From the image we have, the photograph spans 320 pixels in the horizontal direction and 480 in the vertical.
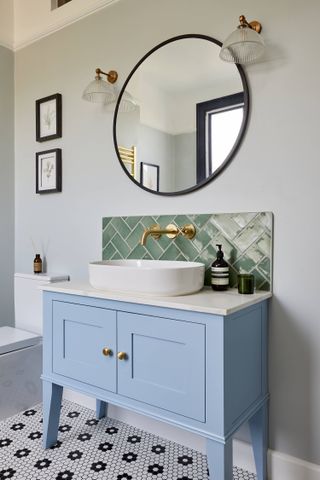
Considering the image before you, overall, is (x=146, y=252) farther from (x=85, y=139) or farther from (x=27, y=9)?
(x=27, y=9)

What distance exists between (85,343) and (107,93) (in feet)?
4.32

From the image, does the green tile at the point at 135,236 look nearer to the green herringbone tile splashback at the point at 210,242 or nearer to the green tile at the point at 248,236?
the green herringbone tile splashback at the point at 210,242

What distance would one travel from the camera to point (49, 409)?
1765 mm

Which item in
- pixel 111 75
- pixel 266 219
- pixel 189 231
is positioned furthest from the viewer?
pixel 111 75

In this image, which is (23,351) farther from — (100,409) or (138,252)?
(138,252)

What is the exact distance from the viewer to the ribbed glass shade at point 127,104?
6.61 feet

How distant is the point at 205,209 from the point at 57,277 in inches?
41.9

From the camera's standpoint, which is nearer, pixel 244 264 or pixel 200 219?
pixel 244 264

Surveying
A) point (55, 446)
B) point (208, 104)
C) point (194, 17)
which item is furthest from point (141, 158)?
point (55, 446)

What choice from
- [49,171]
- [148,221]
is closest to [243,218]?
[148,221]

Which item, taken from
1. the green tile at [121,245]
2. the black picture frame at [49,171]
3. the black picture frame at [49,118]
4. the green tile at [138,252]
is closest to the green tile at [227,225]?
the green tile at [138,252]

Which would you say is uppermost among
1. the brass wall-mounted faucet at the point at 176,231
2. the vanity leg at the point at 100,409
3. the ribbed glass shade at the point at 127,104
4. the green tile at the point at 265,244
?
the ribbed glass shade at the point at 127,104

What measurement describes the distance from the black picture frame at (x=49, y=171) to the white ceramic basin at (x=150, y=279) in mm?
985

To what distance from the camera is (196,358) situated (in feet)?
4.24
